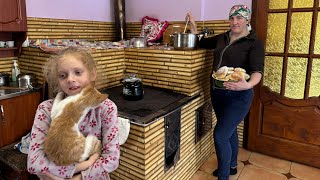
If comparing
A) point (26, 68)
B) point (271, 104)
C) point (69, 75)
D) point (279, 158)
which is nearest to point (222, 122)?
point (271, 104)

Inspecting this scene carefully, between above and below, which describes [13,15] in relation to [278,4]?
below

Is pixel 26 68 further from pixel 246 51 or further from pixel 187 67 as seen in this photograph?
pixel 246 51

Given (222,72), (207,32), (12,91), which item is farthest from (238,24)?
(12,91)

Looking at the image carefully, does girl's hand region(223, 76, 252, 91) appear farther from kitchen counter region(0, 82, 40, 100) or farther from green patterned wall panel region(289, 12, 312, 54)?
kitchen counter region(0, 82, 40, 100)

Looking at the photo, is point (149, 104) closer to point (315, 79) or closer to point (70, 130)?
point (70, 130)

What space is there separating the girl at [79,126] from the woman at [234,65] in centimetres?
87

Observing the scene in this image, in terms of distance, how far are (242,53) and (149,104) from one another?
28.3 inches

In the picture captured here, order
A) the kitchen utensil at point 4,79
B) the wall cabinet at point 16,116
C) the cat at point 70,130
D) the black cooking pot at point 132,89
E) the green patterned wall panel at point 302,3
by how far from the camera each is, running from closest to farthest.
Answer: the cat at point 70,130 → the black cooking pot at point 132,89 → the wall cabinet at point 16,116 → the green patterned wall panel at point 302,3 → the kitchen utensil at point 4,79

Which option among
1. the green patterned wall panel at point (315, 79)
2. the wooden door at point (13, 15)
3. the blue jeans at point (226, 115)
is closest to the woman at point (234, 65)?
the blue jeans at point (226, 115)

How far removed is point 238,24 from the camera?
172cm

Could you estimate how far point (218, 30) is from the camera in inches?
94.0

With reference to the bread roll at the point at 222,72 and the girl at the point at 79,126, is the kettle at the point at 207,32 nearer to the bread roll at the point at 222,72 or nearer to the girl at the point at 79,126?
the bread roll at the point at 222,72

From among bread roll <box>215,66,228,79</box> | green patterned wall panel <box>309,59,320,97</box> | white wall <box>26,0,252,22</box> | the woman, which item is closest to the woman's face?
the woman

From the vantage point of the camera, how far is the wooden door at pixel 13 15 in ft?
6.21
